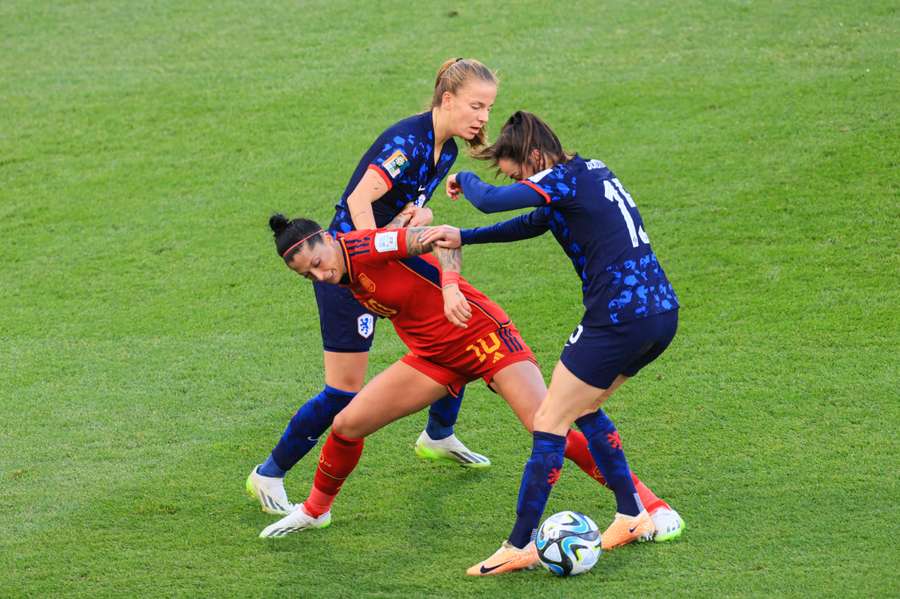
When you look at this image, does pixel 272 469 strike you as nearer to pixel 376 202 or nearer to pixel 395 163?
pixel 376 202

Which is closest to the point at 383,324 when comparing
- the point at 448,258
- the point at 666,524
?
the point at 448,258

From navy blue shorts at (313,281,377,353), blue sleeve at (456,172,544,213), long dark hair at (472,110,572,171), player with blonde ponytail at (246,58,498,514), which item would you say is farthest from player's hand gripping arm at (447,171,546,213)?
navy blue shorts at (313,281,377,353)

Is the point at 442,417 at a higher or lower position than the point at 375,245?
lower

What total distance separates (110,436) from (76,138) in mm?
6005

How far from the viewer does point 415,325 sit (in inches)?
217

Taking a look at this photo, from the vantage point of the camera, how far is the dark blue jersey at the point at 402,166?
577 cm

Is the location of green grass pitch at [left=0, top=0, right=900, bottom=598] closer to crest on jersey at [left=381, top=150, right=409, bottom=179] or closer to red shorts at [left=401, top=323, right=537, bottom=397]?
red shorts at [left=401, top=323, right=537, bottom=397]

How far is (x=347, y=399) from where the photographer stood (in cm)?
607

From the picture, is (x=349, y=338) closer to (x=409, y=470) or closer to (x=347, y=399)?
(x=347, y=399)

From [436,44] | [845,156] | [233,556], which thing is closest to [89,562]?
[233,556]

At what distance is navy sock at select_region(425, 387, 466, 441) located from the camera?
21.4ft

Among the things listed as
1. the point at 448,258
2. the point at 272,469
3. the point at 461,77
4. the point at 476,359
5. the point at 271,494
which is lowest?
the point at 271,494

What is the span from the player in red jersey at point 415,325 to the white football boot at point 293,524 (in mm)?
318

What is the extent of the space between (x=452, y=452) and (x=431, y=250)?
5.70ft
